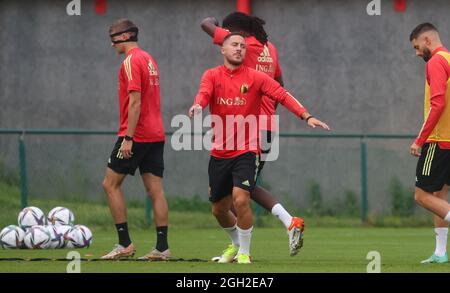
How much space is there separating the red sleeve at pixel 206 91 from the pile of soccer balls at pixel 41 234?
374 centimetres

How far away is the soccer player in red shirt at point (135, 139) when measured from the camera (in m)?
13.2

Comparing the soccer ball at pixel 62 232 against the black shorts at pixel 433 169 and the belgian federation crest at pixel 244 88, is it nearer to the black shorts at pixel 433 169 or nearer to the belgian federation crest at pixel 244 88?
the belgian federation crest at pixel 244 88

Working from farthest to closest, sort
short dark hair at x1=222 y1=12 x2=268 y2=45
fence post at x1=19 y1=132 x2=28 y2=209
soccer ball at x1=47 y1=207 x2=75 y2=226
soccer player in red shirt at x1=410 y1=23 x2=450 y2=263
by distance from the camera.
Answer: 1. fence post at x1=19 y1=132 x2=28 y2=209
2. soccer ball at x1=47 y1=207 x2=75 y2=226
3. short dark hair at x1=222 y1=12 x2=268 y2=45
4. soccer player in red shirt at x1=410 y1=23 x2=450 y2=263

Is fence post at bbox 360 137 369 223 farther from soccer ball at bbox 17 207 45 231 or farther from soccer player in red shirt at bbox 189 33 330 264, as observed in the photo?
soccer player in red shirt at bbox 189 33 330 264

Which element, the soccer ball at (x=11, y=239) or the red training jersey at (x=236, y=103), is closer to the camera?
the red training jersey at (x=236, y=103)

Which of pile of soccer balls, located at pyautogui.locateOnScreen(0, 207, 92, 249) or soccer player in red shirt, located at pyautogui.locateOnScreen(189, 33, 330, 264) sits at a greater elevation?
soccer player in red shirt, located at pyautogui.locateOnScreen(189, 33, 330, 264)

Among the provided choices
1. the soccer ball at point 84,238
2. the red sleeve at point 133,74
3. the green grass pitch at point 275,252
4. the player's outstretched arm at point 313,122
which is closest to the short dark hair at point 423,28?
the player's outstretched arm at point 313,122

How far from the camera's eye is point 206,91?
12.4 meters

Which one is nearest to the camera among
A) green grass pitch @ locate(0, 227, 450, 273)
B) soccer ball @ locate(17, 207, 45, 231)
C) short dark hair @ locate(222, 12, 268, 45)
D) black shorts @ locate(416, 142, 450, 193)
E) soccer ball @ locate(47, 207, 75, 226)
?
green grass pitch @ locate(0, 227, 450, 273)

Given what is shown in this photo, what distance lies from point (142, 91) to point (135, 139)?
52cm

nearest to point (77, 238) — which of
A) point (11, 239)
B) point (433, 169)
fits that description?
point (11, 239)

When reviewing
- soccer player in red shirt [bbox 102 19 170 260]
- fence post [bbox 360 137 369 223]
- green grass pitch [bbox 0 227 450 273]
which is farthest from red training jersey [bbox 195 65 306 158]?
fence post [bbox 360 137 369 223]

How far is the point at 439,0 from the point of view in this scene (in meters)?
23.8

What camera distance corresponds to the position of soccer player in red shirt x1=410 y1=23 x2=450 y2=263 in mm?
12672
